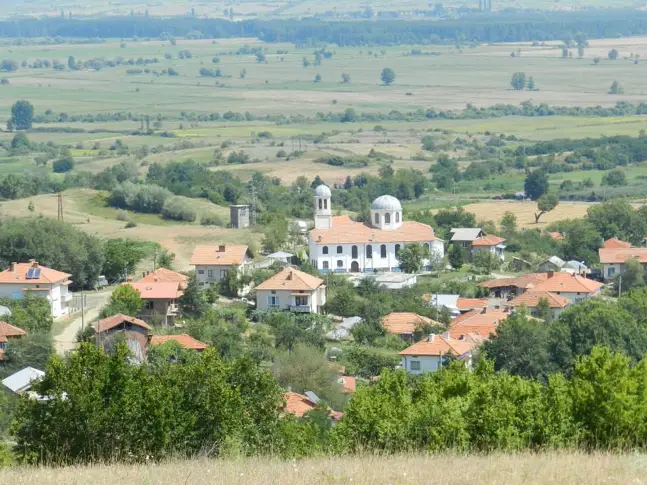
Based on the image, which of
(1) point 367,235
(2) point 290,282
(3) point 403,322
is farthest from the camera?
(1) point 367,235

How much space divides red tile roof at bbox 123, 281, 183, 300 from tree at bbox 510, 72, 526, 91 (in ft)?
306

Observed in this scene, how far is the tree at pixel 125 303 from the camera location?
1315 inches

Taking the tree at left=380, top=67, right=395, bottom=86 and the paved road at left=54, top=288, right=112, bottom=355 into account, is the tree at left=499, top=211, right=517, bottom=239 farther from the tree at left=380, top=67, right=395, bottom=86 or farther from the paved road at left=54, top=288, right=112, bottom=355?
the tree at left=380, top=67, right=395, bottom=86

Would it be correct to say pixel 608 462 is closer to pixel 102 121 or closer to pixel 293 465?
pixel 293 465

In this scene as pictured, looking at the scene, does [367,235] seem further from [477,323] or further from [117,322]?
[117,322]

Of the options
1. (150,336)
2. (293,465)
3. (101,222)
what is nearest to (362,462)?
(293,465)

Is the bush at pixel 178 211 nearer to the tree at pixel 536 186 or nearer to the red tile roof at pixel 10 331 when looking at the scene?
the tree at pixel 536 186

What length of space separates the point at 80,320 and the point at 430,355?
806cm

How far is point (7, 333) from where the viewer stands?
30.4 metres

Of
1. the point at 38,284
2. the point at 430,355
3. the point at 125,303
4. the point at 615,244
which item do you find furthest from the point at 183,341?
the point at 615,244

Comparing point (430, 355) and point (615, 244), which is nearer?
point (430, 355)

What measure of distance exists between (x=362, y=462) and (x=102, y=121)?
9190 cm

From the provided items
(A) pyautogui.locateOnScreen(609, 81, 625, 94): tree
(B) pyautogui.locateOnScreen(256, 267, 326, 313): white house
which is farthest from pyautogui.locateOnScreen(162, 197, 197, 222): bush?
(A) pyautogui.locateOnScreen(609, 81, 625, 94): tree

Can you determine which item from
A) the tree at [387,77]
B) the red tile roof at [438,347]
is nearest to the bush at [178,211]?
the red tile roof at [438,347]
